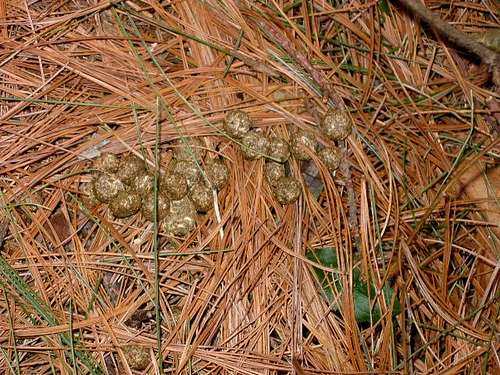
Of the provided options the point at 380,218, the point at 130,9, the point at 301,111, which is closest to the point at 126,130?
the point at 130,9

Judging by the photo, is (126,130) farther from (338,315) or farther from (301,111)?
(338,315)

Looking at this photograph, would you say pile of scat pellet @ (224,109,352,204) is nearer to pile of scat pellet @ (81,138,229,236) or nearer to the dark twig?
pile of scat pellet @ (81,138,229,236)

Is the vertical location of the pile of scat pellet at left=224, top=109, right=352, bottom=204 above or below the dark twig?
below

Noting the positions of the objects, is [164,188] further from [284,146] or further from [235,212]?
[284,146]

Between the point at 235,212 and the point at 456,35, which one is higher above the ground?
the point at 456,35

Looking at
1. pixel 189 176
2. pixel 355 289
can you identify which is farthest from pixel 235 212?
pixel 355 289

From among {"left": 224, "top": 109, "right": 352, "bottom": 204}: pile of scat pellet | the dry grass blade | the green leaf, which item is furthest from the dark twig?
the green leaf
